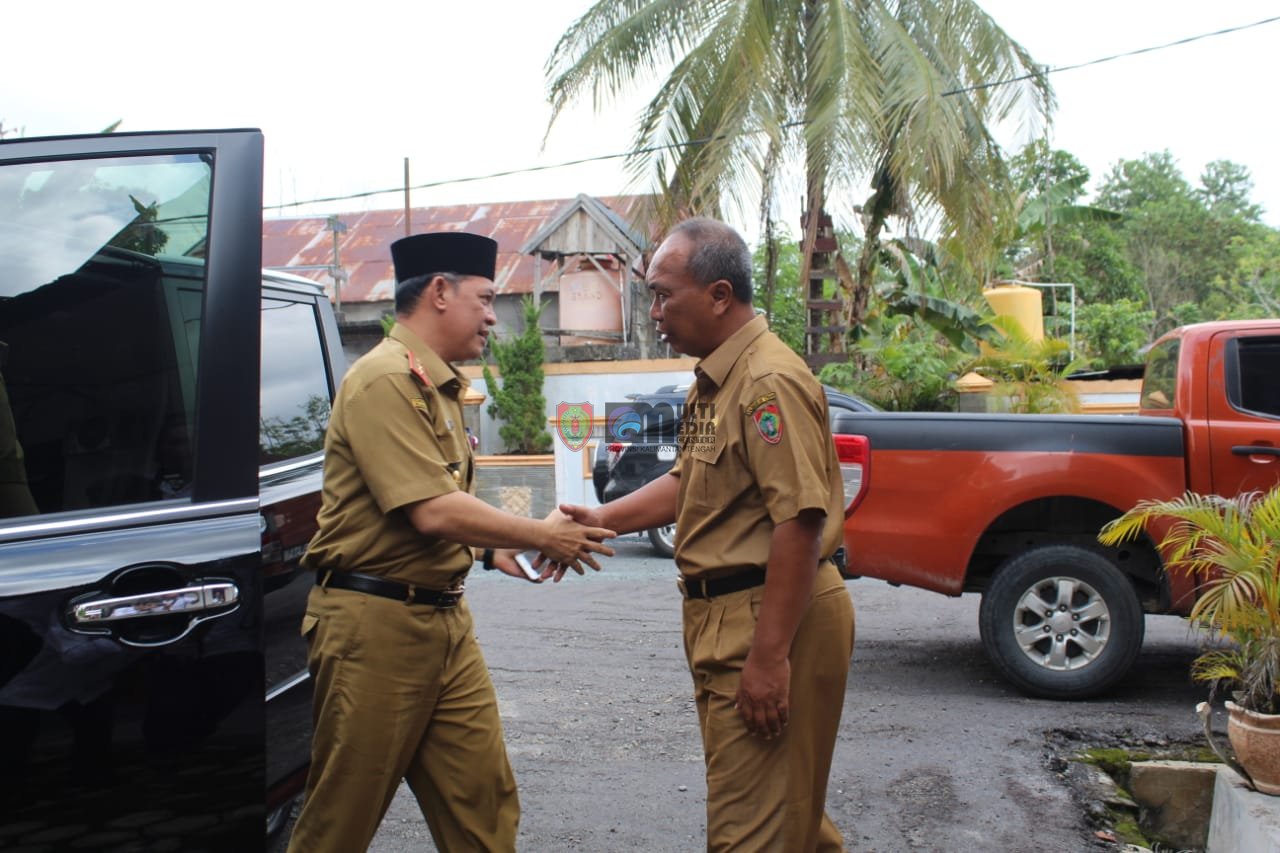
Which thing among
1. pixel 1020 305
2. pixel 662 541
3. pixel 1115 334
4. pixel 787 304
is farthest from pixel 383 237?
pixel 662 541

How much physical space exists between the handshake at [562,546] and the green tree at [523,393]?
52.4 ft

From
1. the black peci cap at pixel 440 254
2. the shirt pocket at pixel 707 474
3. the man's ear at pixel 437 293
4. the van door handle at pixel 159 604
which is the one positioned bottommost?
the van door handle at pixel 159 604

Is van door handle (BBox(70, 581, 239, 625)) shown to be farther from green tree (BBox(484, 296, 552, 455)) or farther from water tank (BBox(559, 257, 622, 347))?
water tank (BBox(559, 257, 622, 347))

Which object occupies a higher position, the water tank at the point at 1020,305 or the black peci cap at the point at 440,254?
the water tank at the point at 1020,305

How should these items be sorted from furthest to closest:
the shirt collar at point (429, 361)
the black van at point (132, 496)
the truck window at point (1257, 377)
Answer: the truck window at point (1257, 377) → the shirt collar at point (429, 361) → the black van at point (132, 496)

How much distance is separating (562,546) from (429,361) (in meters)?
0.61

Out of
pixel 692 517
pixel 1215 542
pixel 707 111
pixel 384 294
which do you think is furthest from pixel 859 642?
pixel 384 294

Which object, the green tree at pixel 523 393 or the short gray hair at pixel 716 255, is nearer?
the short gray hair at pixel 716 255

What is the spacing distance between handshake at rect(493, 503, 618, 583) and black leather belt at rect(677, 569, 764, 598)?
0.33 m

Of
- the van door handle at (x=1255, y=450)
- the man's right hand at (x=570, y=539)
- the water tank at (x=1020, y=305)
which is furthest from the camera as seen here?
the water tank at (x=1020, y=305)

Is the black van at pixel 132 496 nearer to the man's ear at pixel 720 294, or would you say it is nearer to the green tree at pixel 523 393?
the man's ear at pixel 720 294

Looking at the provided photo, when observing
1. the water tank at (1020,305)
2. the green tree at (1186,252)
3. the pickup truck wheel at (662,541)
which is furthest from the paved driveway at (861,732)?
the green tree at (1186,252)

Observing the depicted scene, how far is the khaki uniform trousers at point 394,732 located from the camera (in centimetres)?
265

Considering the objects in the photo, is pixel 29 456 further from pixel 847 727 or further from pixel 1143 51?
pixel 1143 51
